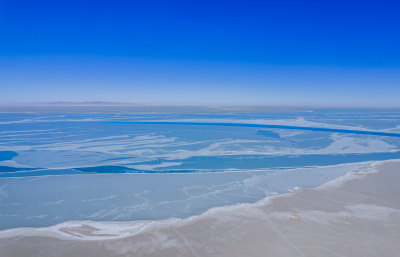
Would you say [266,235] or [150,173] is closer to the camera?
[266,235]

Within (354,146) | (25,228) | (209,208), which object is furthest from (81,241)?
(354,146)

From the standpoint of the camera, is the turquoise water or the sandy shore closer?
the sandy shore

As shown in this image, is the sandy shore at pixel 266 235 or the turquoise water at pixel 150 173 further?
the turquoise water at pixel 150 173

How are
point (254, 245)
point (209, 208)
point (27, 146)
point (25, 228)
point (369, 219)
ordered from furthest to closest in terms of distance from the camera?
point (27, 146) < point (209, 208) < point (369, 219) < point (25, 228) < point (254, 245)

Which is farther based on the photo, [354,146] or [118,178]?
[354,146]

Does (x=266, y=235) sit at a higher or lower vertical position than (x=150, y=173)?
lower

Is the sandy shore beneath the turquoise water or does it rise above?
beneath

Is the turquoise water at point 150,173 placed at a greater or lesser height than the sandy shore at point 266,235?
greater

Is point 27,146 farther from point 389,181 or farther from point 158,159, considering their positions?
point 389,181
